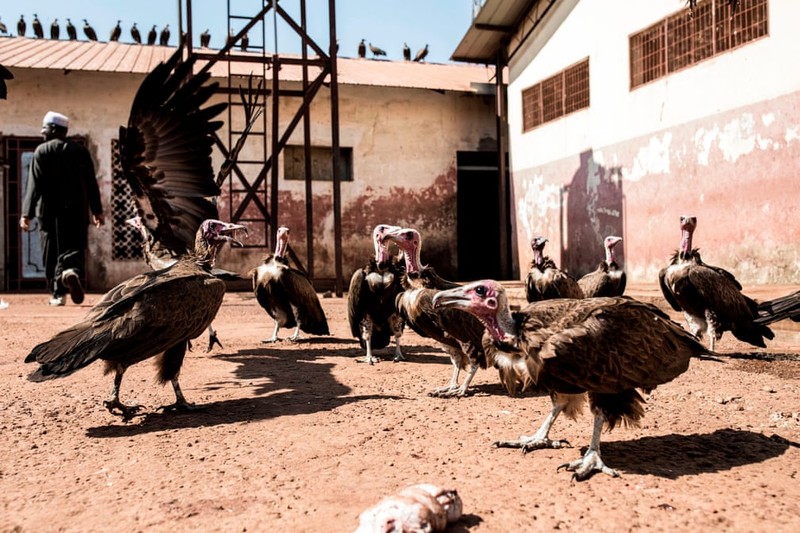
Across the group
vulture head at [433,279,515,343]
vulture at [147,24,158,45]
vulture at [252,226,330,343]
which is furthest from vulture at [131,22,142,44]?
vulture head at [433,279,515,343]

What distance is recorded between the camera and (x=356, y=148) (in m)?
18.1

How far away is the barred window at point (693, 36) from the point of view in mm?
10547

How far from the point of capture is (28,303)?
12039mm

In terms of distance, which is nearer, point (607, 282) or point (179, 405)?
point (179, 405)

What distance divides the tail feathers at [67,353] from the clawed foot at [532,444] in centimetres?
230

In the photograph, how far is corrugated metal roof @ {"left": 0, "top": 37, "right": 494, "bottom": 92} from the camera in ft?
53.4

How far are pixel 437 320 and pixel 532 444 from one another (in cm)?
165

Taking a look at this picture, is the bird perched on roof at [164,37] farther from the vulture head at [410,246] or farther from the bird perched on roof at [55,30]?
the vulture head at [410,246]

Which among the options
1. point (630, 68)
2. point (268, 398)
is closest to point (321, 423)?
point (268, 398)

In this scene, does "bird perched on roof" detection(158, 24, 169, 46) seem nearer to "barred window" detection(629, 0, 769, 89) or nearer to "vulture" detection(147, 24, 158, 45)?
"vulture" detection(147, 24, 158, 45)

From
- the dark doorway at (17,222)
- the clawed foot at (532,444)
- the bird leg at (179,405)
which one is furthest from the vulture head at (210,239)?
the dark doorway at (17,222)

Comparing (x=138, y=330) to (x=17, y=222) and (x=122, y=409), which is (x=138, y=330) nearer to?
(x=122, y=409)

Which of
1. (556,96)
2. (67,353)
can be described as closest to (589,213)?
(556,96)

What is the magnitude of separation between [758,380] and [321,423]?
3.46 meters
